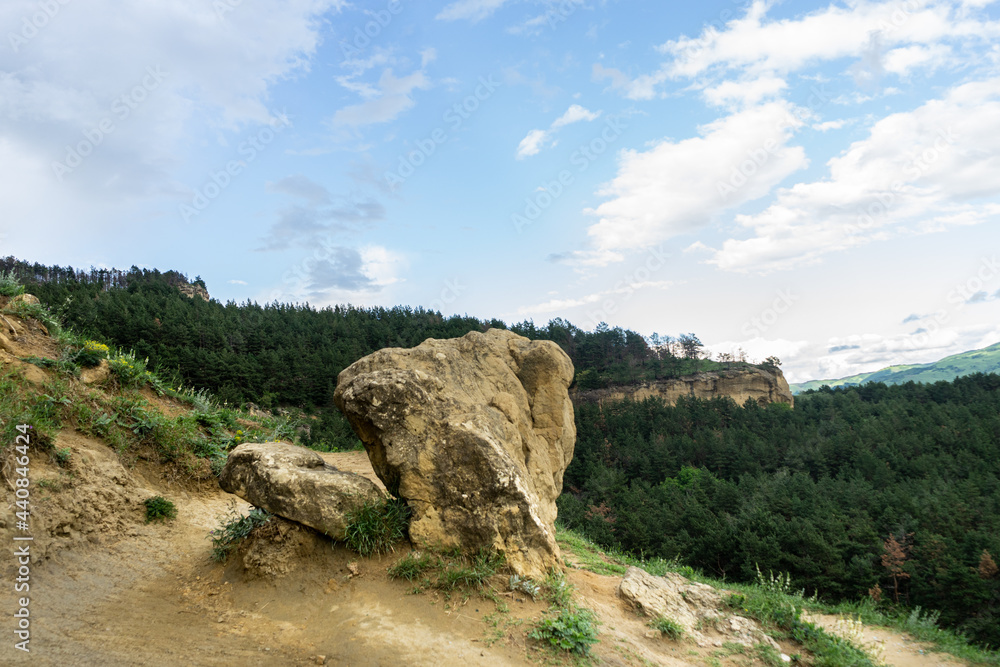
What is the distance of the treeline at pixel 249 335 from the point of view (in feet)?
151

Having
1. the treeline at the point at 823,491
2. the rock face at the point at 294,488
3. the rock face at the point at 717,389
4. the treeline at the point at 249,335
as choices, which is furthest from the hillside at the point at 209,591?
the rock face at the point at 717,389

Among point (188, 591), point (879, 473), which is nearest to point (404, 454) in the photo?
point (188, 591)

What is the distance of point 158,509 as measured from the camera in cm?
862

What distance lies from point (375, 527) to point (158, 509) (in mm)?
4628

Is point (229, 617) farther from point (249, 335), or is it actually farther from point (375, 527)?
point (249, 335)

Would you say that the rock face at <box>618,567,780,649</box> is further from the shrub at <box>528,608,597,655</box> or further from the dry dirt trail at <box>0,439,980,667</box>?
the shrub at <box>528,608,597,655</box>

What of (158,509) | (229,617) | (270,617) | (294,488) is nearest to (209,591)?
(229,617)

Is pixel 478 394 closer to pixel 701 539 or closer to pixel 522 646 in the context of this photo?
pixel 522 646

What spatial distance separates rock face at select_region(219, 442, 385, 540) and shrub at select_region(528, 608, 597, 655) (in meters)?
2.77

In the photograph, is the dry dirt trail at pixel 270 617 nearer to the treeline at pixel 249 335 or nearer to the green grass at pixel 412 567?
the green grass at pixel 412 567

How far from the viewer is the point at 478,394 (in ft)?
28.0

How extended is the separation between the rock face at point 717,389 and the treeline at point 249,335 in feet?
9.18

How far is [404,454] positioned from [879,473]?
53.0 metres

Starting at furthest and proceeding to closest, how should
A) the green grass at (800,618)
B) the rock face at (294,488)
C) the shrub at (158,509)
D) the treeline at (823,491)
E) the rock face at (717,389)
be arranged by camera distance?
the rock face at (717,389) → the treeline at (823,491) → the shrub at (158,509) → the green grass at (800,618) → the rock face at (294,488)
